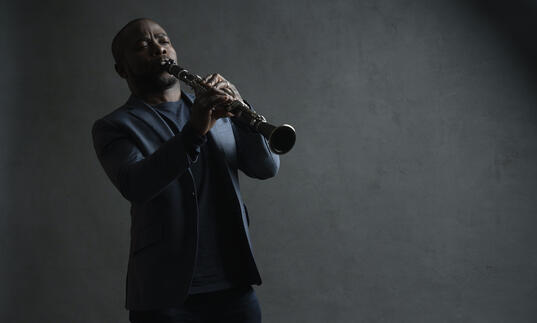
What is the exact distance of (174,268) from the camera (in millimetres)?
1361

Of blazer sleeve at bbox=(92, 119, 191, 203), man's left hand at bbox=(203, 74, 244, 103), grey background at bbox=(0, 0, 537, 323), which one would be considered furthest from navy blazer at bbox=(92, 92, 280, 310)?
grey background at bbox=(0, 0, 537, 323)

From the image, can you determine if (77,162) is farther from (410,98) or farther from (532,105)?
(532,105)

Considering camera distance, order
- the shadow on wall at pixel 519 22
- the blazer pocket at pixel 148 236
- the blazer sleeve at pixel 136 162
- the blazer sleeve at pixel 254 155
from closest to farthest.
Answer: the blazer sleeve at pixel 136 162 → the blazer pocket at pixel 148 236 → the blazer sleeve at pixel 254 155 → the shadow on wall at pixel 519 22

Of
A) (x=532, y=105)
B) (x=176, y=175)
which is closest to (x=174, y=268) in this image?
(x=176, y=175)

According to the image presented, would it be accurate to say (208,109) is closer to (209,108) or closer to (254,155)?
(209,108)

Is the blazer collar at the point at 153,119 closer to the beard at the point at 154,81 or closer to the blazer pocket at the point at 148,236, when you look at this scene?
the beard at the point at 154,81

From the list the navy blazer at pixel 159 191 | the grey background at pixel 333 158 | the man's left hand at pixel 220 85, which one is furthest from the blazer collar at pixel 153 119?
the grey background at pixel 333 158

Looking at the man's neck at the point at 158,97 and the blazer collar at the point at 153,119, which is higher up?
the man's neck at the point at 158,97

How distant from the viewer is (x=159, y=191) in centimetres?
133

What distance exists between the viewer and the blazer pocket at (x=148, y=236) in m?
1.39

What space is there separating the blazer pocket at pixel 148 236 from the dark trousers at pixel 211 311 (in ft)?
0.56

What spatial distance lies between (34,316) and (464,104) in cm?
234

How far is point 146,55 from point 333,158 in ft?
4.35

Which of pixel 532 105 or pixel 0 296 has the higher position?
pixel 532 105
